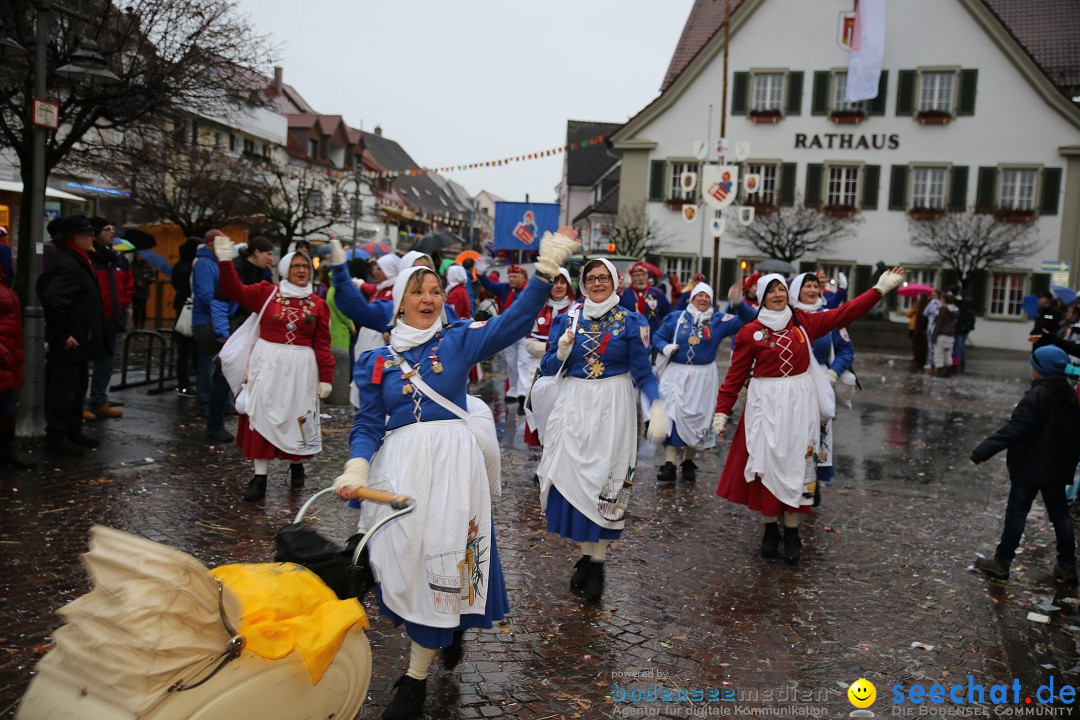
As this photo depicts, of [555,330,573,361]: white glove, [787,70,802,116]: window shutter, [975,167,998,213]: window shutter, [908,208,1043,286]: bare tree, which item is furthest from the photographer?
[787,70,802,116]: window shutter

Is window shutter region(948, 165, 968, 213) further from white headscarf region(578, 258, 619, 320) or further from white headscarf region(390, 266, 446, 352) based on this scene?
white headscarf region(390, 266, 446, 352)

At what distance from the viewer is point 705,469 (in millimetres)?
10266

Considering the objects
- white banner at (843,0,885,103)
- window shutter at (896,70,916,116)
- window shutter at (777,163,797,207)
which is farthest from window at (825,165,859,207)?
window shutter at (896,70,916,116)

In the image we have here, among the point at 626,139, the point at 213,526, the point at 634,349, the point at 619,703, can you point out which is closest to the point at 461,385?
the point at 619,703

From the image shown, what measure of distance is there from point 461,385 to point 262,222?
88.5ft

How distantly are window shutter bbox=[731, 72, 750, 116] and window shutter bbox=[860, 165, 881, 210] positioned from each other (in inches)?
211

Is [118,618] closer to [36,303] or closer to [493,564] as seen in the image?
[493,564]

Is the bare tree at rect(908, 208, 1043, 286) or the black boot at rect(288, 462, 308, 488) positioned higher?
the bare tree at rect(908, 208, 1043, 286)

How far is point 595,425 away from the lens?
598 centimetres

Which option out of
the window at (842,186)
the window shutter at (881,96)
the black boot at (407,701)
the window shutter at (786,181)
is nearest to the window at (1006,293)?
the window at (842,186)

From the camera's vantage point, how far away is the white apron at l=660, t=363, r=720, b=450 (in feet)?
31.0

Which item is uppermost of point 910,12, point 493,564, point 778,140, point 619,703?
point 910,12

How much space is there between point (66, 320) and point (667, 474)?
5993 mm

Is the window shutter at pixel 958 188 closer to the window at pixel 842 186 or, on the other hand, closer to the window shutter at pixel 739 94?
the window at pixel 842 186
